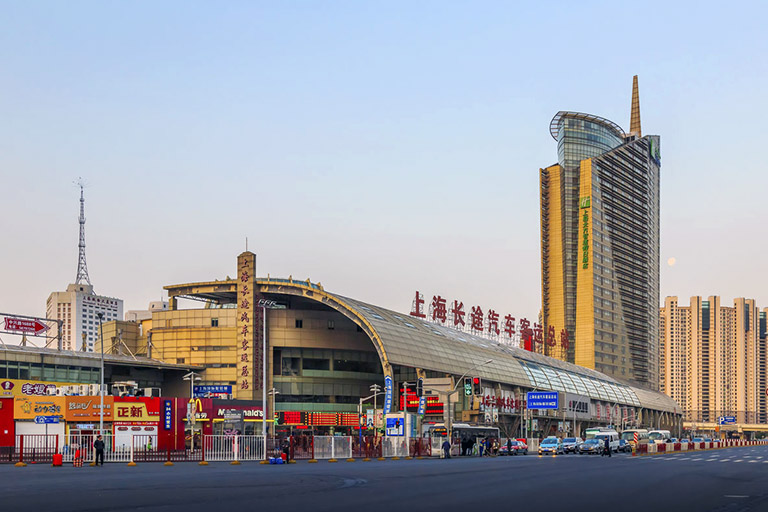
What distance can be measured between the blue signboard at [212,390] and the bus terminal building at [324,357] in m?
0.18

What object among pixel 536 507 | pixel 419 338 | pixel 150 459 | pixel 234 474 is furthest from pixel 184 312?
pixel 536 507

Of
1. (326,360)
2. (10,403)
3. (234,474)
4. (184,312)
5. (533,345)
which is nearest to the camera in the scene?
(234,474)

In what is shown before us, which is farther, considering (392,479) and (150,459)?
(150,459)

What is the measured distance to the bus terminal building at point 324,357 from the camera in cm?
11162

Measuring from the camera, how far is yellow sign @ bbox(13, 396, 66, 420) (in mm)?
75688

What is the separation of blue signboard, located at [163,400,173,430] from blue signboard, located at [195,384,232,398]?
2064 cm

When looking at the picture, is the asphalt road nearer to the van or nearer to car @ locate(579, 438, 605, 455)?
car @ locate(579, 438, 605, 455)

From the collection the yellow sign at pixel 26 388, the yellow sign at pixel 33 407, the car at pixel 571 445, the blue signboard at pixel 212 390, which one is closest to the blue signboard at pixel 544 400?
the car at pixel 571 445

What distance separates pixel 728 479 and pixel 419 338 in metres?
81.5

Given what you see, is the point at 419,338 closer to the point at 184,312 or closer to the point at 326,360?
the point at 326,360

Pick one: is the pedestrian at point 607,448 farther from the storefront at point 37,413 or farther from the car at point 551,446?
the storefront at point 37,413

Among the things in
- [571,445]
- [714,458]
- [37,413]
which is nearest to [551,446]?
[571,445]

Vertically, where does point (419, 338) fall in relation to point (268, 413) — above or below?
above

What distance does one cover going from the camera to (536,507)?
80.0 ft
